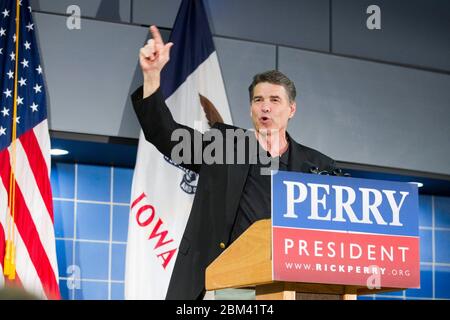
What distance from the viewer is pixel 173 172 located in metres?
4.78

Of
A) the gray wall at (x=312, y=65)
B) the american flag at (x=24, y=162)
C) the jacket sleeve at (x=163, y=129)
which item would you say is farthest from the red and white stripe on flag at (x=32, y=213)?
the jacket sleeve at (x=163, y=129)

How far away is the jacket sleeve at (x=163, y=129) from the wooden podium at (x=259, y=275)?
0.66 m

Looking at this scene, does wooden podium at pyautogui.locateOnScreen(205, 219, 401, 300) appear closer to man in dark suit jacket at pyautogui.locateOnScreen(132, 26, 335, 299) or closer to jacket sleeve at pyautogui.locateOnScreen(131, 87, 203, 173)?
man in dark suit jacket at pyautogui.locateOnScreen(132, 26, 335, 299)

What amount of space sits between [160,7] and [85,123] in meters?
0.86

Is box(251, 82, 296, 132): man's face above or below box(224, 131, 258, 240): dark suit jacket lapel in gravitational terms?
above

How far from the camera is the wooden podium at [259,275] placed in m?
2.07

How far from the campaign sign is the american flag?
8.02ft

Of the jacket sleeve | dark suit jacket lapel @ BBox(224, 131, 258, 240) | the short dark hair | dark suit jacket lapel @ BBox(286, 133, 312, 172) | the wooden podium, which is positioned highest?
the short dark hair

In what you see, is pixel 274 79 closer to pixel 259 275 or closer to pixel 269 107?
pixel 269 107

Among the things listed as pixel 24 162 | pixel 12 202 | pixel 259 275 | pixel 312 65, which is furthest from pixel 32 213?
pixel 259 275

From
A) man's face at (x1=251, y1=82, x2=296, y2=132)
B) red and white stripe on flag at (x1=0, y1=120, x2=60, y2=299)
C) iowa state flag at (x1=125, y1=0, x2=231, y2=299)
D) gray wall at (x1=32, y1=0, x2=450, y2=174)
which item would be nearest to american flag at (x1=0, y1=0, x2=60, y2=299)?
red and white stripe on flag at (x1=0, y1=120, x2=60, y2=299)

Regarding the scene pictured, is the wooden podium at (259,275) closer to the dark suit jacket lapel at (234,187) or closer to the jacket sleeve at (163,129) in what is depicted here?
the dark suit jacket lapel at (234,187)

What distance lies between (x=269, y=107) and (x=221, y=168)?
30cm

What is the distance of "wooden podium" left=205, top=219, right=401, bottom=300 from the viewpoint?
2066 millimetres
